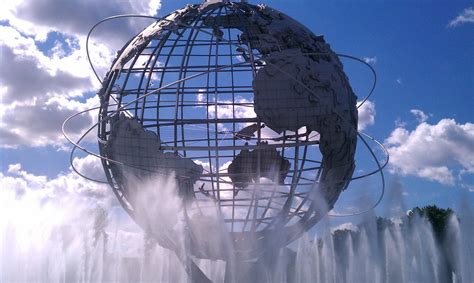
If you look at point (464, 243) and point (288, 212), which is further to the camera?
point (464, 243)

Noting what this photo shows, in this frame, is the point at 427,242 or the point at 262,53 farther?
the point at 427,242

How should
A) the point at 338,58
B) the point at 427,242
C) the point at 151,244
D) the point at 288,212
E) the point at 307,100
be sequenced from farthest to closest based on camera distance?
the point at 427,242 → the point at 151,244 → the point at 338,58 → the point at 288,212 → the point at 307,100

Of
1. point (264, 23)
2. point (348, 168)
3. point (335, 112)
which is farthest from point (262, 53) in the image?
point (348, 168)

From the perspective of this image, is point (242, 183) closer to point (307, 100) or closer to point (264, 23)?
point (307, 100)

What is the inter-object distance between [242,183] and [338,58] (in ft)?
11.2

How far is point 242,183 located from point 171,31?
3461 millimetres

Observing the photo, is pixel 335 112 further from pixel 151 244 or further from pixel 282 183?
pixel 151 244

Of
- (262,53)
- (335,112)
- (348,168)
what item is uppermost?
(262,53)

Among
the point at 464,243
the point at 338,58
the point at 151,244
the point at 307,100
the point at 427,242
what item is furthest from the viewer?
the point at 427,242

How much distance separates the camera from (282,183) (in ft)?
41.8

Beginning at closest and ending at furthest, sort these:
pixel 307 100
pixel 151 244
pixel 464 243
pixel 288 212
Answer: pixel 307 100, pixel 288 212, pixel 151 244, pixel 464 243

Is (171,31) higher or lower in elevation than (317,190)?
higher

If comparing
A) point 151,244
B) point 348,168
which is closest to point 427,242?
point 348,168

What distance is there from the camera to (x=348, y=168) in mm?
12656
